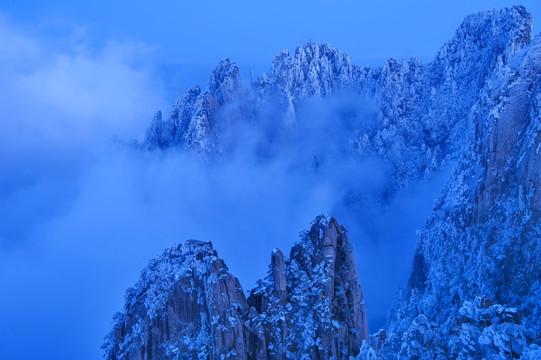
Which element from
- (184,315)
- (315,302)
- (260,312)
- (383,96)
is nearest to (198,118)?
(383,96)

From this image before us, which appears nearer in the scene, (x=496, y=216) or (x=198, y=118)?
(x=496, y=216)

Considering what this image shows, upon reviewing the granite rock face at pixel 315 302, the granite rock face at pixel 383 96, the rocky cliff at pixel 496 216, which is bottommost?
the granite rock face at pixel 315 302

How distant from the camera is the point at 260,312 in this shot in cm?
4181

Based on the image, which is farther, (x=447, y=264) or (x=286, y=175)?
(x=286, y=175)

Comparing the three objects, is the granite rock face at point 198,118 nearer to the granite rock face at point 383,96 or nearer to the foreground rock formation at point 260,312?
the granite rock face at point 383,96

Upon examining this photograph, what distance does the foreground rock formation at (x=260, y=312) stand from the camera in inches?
1564

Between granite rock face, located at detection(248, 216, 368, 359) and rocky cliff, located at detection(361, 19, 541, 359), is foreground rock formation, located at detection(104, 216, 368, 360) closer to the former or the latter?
granite rock face, located at detection(248, 216, 368, 359)

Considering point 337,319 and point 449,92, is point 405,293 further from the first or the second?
point 449,92

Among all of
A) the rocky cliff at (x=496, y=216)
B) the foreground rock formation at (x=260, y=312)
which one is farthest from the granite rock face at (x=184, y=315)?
the rocky cliff at (x=496, y=216)

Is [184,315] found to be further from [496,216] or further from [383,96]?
[383,96]

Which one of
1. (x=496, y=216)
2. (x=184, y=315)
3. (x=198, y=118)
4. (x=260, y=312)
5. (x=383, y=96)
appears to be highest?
(x=198, y=118)

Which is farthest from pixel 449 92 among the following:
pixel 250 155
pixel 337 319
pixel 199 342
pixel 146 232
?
pixel 146 232

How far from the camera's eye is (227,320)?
39.2 metres

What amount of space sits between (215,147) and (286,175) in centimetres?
3022
